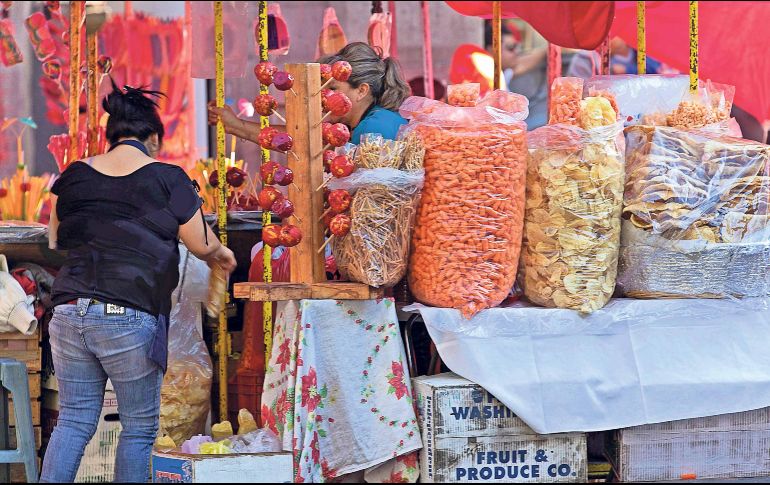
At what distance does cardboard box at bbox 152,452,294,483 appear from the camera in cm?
318

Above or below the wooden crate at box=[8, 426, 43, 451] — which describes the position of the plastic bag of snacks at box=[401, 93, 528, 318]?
above

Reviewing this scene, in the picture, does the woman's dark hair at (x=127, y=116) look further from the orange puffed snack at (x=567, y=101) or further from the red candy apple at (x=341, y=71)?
the orange puffed snack at (x=567, y=101)

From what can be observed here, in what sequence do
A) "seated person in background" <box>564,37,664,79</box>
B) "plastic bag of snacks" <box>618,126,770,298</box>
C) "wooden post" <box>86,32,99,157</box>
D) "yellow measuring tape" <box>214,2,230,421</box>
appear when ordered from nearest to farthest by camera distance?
"plastic bag of snacks" <box>618,126,770,298</box> → "yellow measuring tape" <box>214,2,230,421</box> → "wooden post" <box>86,32,99,157</box> → "seated person in background" <box>564,37,664,79</box>

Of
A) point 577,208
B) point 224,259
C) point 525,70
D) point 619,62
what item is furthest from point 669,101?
point 619,62

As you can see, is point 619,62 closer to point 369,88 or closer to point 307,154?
point 369,88

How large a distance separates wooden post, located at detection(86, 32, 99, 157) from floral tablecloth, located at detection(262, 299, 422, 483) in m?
1.42

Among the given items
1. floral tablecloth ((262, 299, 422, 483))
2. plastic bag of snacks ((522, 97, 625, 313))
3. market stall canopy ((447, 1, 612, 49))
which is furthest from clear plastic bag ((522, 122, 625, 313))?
market stall canopy ((447, 1, 612, 49))

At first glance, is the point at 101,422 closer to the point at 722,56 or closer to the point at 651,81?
the point at 651,81

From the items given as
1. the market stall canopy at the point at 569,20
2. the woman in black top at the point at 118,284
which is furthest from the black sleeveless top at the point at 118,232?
the market stall canopy at the point at 569,20

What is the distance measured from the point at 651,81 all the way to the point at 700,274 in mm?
901

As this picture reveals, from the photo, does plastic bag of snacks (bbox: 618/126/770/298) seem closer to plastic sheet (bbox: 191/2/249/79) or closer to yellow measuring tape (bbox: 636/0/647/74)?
yellow measuring tape (bbox: 636/0/647/74)

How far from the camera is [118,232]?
3.14 meters

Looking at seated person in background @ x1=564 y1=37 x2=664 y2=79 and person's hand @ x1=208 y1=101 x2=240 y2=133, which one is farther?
seated person in background @ x1=564 y1=37 x2=664 y2=79

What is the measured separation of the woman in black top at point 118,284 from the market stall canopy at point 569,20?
1.52m
